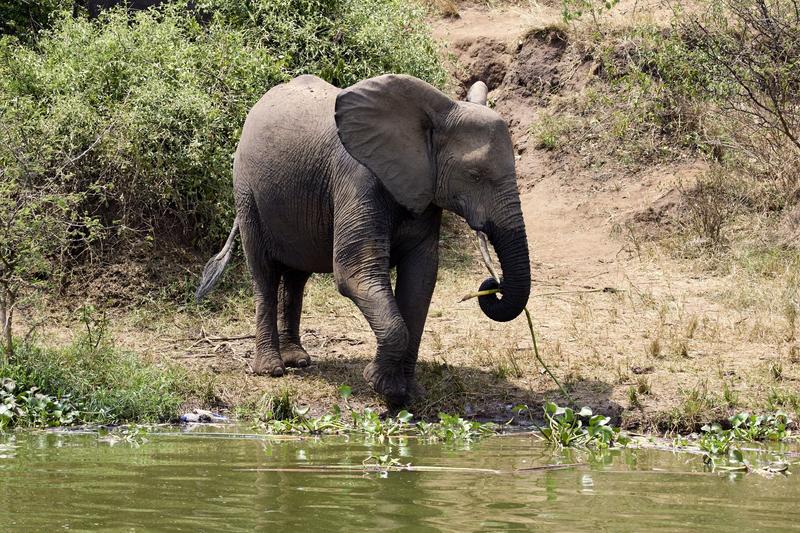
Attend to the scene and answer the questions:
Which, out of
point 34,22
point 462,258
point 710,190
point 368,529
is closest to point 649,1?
point 710,190

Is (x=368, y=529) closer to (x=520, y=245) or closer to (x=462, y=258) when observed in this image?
(x=520, y=245)

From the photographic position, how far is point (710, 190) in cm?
1498

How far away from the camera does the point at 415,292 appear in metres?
8.92

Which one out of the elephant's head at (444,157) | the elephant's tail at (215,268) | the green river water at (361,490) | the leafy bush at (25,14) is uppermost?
the leafy bush at (25,14)

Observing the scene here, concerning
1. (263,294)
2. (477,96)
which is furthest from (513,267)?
(263,294)

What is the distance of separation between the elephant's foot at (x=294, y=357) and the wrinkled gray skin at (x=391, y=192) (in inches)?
35.9

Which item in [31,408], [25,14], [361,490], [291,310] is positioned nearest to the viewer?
[361,490]

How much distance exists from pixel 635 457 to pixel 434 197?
2450 mm

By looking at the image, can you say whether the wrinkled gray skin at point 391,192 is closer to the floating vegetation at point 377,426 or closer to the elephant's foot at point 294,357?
the floating vegetation at point 377,426

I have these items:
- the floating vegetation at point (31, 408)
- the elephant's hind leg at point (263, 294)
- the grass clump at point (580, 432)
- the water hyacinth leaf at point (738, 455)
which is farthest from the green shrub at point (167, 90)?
the water hyacinth leaf at point (738, 455)

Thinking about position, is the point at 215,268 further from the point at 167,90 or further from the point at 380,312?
the point at 380,312

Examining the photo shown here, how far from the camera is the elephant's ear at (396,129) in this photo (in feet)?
28.6

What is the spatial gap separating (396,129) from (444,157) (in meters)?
0.41

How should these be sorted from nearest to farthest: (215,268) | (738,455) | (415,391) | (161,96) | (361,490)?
(361,490) < (738,455) < (415,391) < (215,268) < (161,96)
